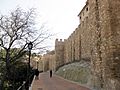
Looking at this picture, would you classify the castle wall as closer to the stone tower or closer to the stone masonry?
the stone masonry

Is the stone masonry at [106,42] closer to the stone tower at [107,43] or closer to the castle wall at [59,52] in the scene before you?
the stone tower at [107,43]

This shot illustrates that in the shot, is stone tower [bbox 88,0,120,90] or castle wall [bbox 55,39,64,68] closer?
stone tower [bbox 88,0,120,90]

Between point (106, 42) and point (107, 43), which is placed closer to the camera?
point (107, 43)

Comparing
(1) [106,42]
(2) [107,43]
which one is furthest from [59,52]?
(2) [107,43]

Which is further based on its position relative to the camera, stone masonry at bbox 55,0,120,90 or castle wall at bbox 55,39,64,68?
castle wall at bbox 55,39,64,68

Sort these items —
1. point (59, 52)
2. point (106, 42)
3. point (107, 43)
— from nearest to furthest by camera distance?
point (107, 43), point (106, 42), point (59, 52)

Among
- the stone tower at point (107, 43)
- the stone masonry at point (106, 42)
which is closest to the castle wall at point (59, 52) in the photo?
the stone masonry at point (106, 42)

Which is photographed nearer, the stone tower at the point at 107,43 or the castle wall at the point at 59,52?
the stone tower at the point at 107,43

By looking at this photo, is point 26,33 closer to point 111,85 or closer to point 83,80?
point 83,80

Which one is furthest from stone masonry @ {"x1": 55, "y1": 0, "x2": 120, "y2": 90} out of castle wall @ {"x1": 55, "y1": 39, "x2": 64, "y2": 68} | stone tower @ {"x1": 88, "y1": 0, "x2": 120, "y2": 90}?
castle wall @ {"x1": 55, "y1": 39, "x2": 64, "y2": 68}

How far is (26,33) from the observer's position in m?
23.7

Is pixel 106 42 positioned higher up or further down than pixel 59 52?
further down

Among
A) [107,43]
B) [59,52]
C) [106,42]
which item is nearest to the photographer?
[107,43]

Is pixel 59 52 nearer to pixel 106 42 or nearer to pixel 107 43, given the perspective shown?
pixel 106 42
